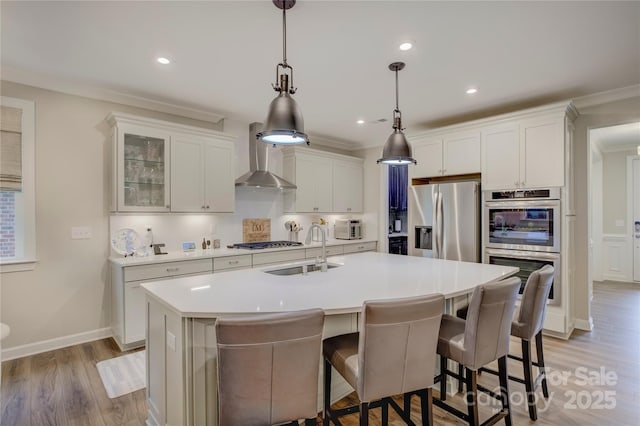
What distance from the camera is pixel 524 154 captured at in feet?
12.1

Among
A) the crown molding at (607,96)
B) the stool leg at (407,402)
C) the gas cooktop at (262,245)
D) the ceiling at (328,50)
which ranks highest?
the ceiling at (328,50)

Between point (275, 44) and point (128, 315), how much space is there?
2864mm

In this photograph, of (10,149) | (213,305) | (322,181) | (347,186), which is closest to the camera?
(213,305)

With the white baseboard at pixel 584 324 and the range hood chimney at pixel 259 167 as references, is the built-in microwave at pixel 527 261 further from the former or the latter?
the range hood chimney at pixel 259 167

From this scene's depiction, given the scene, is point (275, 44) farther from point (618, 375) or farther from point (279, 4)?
point (618, 375)

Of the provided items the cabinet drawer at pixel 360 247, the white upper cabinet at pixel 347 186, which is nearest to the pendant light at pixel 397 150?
the cabinet drawer at pixel 360 247

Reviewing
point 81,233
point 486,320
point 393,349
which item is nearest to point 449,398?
point 486,320

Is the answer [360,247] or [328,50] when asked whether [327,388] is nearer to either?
[328,50]

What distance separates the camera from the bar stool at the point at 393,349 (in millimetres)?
1451

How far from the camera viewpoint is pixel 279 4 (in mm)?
2045

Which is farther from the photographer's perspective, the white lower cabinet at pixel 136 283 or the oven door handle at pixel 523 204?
the oven door handle at pixel 523 204

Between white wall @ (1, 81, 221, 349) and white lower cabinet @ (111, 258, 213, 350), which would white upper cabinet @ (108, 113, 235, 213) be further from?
white lower cabinet @ (111, 258, 213, 350)

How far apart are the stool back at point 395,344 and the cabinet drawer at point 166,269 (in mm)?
2625

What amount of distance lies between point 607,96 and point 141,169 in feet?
17.1
